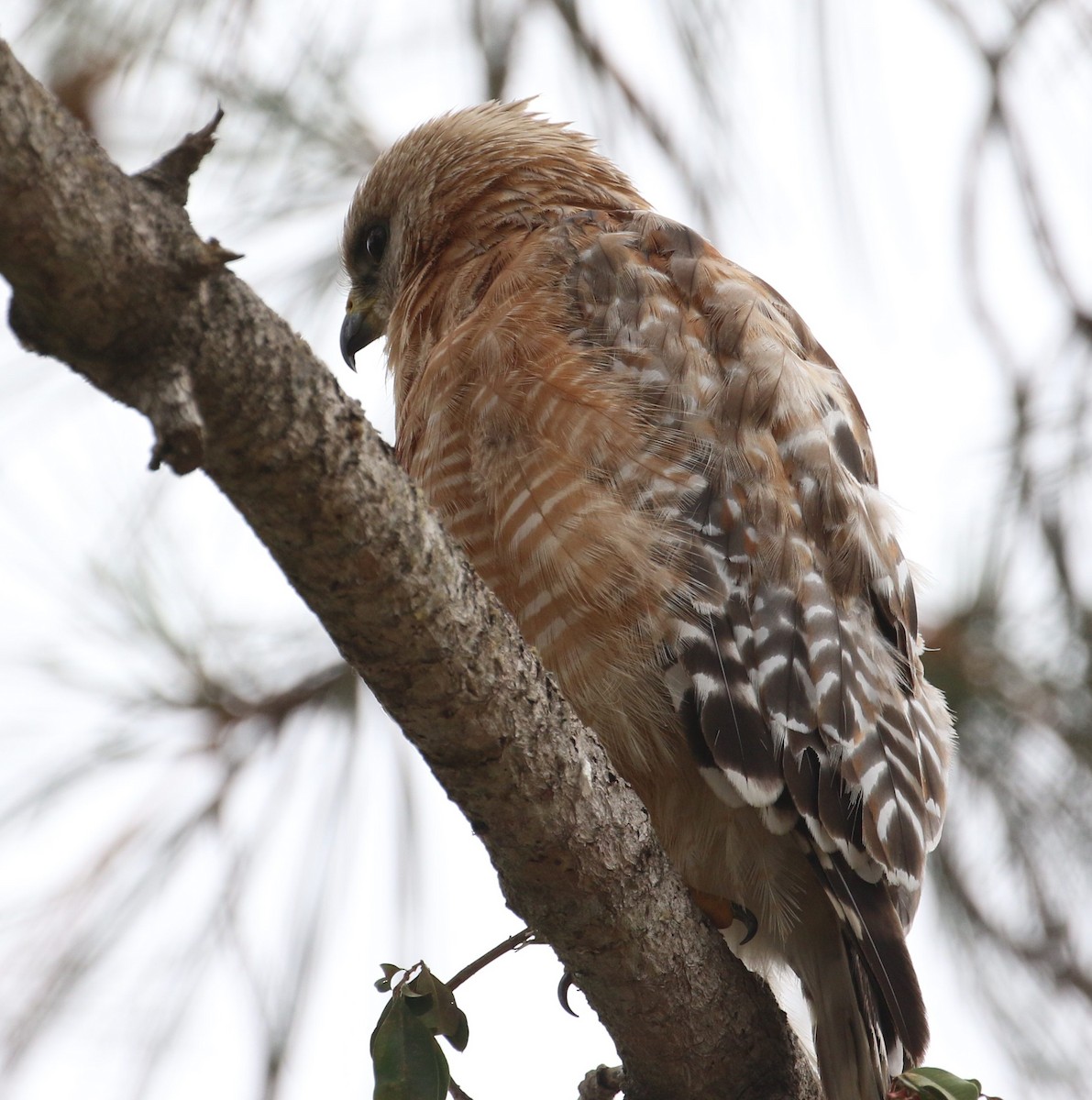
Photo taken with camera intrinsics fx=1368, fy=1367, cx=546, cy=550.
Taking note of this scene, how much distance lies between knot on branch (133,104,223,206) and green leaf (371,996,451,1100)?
5.29ft

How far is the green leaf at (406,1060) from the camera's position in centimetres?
246

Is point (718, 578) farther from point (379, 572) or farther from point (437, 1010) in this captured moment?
point (379, 572)

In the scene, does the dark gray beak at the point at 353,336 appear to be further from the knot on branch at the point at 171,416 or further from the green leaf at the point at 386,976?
the knot on branch at the point at 171,416

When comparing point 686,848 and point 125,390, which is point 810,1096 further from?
point 125,390

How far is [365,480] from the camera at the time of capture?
1.76 meters

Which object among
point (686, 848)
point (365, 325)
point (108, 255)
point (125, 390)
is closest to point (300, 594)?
point (125, 390)

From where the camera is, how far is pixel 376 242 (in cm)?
426

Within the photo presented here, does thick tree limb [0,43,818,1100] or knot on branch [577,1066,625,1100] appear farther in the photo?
knot on branch [577,1066,625,1100]

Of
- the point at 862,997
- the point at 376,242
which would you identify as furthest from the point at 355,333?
the point at 862,997

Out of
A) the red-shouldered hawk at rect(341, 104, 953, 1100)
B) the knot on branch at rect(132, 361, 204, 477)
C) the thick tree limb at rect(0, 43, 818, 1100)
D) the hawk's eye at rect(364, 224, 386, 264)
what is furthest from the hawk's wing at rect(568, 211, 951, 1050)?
the knot on branch at rect(132, 361, 204, 477)

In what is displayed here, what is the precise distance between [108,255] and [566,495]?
1456mm

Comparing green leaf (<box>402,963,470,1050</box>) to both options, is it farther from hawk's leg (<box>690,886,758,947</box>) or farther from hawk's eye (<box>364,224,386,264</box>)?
hawk's eye (<box>364,224,386,264</box>)

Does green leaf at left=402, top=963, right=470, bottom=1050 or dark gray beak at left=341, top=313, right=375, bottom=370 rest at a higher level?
dark gray beak at left=341, top=313, right=375, bottom=370

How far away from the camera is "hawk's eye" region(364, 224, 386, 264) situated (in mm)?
4242
